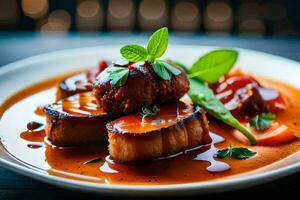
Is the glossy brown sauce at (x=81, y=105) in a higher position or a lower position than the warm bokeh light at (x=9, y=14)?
higher

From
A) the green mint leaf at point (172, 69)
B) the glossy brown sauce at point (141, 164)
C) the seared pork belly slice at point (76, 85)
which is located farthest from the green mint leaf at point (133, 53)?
the seared pork belly slice at point (76, 85)

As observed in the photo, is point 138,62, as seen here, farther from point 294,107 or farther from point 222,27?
point 222,27

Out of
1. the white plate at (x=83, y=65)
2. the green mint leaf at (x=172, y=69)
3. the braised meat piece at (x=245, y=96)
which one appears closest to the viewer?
the green mint leaf at (x=172, y=69)

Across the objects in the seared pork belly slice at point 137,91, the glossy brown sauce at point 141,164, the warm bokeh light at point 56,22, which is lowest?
the warm bokeh light at point 56,22

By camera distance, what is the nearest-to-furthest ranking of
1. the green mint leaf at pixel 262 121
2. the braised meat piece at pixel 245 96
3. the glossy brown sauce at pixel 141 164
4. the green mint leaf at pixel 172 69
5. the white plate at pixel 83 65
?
the glossy brown sauce at pixel 141 164, the green mint leaf at pixel 172 69, the green mint leaf at pixel 262 121, the braised meat piece at pixel 245 96, the white plate at pixel 83 65

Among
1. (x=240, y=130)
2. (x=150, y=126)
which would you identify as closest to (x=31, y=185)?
(x=150, y=126)

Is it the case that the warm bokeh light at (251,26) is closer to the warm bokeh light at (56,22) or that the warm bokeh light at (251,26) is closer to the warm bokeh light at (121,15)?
the warm bokeh light at (121,15)

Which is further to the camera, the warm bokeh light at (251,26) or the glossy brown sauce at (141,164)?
the warm bokeh light at (251,26)
